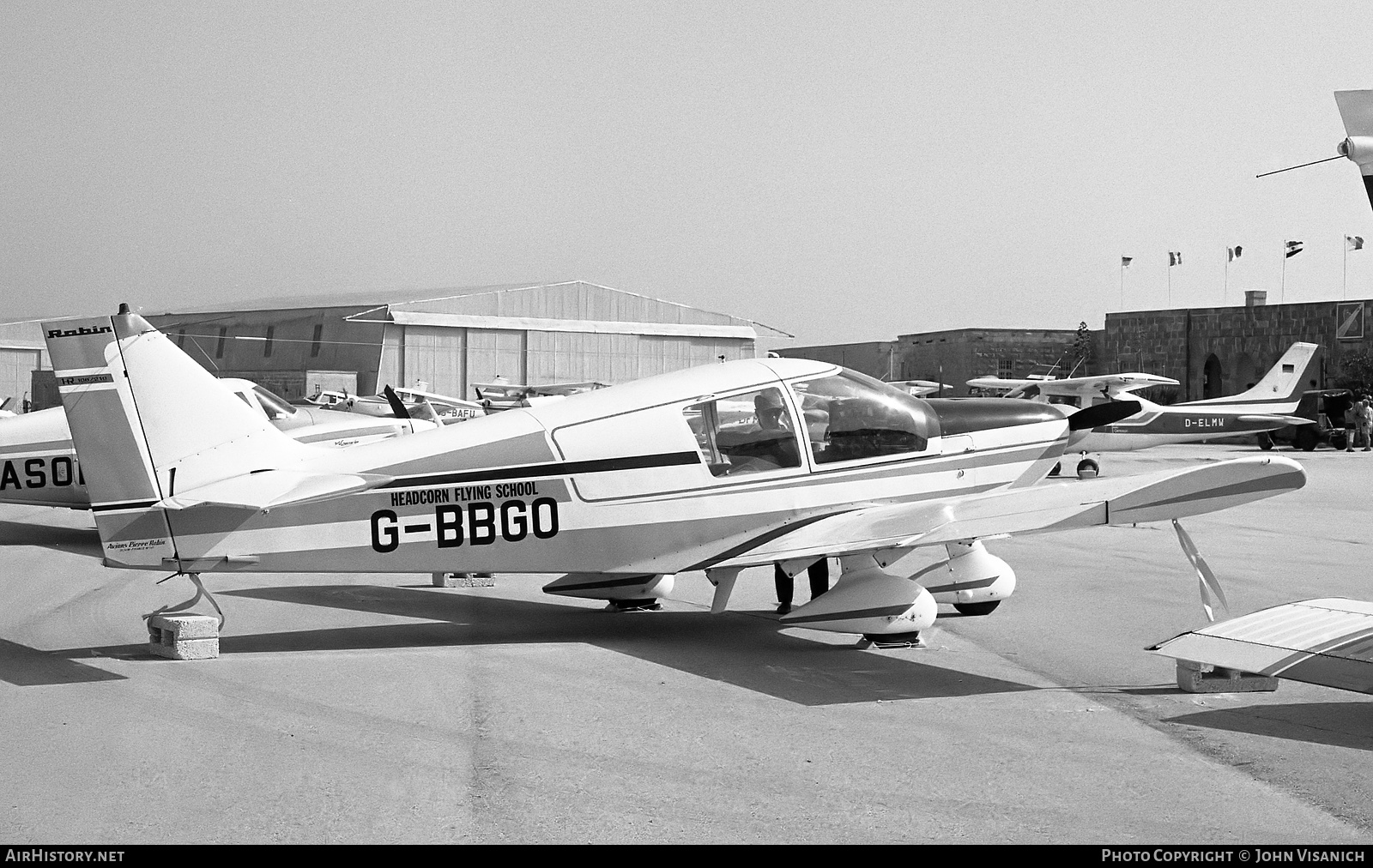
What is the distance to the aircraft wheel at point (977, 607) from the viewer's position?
862 cm

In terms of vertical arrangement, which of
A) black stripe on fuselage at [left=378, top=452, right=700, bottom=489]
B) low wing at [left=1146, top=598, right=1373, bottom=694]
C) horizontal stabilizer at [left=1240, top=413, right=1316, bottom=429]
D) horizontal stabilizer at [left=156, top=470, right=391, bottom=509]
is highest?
black stripe on fuselage at [left=378, top=452, right=700, bottom=489]

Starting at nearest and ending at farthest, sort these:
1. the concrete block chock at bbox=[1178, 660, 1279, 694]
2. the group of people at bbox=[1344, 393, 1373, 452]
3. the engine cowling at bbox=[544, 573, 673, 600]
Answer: the concrete block chock at bbox=[1178, 660, 1279, 694] → the engine cowling at bbox=[544, 573, 673, 600] → the group of people at bbox=[1344, 393, 1373, 452]

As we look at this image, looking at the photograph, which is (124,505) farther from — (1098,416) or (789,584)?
(1098,416)

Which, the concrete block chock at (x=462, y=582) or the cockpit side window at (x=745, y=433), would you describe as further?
the concrete block chock at (x=462, y=582)

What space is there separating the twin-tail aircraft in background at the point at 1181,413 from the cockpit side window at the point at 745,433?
17.0m

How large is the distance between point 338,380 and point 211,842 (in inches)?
1951

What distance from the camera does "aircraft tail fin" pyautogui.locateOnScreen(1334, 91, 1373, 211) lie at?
6.93 m

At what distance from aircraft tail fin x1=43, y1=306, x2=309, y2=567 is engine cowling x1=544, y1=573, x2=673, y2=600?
9.38ft

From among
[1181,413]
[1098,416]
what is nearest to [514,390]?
[1181,413]

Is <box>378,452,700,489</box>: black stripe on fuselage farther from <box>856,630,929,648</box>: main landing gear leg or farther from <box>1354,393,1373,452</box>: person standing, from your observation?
<box>1354,393,1373,452</box>: person standing

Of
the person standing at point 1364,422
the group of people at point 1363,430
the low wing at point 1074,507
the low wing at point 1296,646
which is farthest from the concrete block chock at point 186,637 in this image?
the person standing at point 1364,422

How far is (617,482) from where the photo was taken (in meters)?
7.78

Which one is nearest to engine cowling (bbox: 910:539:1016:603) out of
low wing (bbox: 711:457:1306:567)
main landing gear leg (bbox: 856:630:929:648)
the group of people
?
main landing gear leg (bbox: 856:630:929:648)

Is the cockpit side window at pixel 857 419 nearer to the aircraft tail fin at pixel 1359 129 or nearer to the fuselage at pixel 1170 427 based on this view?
the aircraft tail fin at pixel 1359 129
